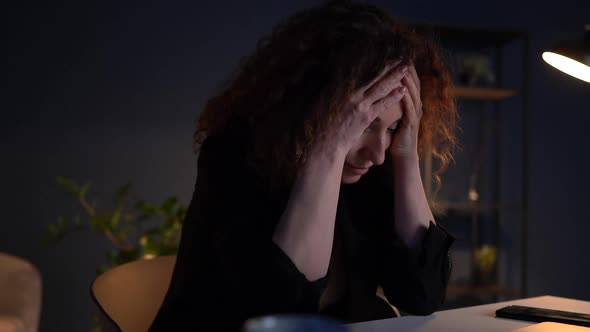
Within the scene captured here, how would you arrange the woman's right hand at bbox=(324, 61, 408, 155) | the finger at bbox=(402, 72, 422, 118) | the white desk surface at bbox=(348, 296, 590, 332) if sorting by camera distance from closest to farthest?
the white desk surface at bbox=(348, 296, 590, 332), the woman's right hand at bbox=(324, 61, 408, 155), the finger at bbox=(402, 72, 422, 118)

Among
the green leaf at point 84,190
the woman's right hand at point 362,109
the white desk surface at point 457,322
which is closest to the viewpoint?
the white desk surface at point 457,322

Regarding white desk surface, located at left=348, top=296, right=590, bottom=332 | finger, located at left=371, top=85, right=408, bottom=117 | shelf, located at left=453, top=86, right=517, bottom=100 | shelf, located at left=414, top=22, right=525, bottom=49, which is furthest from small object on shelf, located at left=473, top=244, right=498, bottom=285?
finger, located at left=371, top=85, right=408, bottom=117

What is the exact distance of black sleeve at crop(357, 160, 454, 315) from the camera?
1.33 m

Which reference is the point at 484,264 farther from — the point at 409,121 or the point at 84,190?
the point at 409,121

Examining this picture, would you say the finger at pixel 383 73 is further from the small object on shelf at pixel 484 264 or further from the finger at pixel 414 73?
the small object on shelf at pixel 484 264

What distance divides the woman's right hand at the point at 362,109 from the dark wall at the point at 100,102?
243 centimetres

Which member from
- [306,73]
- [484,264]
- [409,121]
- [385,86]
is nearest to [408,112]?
[409,121]

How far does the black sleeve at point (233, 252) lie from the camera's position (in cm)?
100

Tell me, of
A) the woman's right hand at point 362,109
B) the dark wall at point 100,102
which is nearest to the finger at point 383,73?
the woman's right hand at point 362,109

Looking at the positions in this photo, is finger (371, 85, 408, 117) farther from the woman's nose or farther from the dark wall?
the dark wall

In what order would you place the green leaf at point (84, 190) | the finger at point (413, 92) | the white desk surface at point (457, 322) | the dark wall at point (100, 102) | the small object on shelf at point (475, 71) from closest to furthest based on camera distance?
1. the white desk surface at point (457, 322)
2. the finger at point (413, 92)
3. the green leaf at point (84, 190)
4. the dark wall at point (100, 102)
5. the small object on shelf at point (475, 71)

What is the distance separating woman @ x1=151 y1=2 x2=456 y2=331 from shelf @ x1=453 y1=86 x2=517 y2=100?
1.90 m

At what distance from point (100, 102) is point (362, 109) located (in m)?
2.54

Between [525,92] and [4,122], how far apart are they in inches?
106
